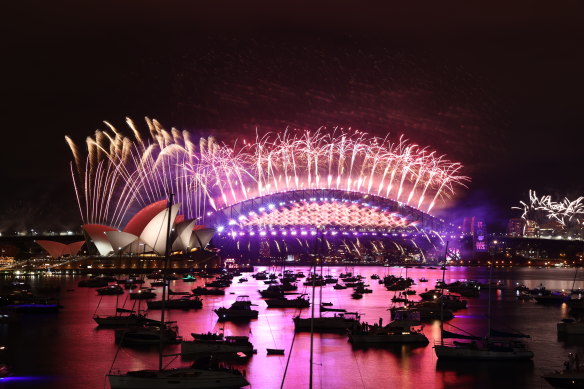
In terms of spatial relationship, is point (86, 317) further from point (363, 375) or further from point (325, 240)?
point (325, 240)

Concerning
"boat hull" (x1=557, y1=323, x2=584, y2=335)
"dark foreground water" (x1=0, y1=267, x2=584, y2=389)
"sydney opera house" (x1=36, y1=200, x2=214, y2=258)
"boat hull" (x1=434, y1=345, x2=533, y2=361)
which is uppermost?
"sydney opera house" (x1=36, y1=200, x2=214, y2=258)

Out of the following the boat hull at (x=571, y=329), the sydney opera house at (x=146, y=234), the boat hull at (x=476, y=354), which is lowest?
the boat hull at (x=476, y=354)

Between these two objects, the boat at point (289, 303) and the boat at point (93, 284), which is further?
the boat at point (93, 284)

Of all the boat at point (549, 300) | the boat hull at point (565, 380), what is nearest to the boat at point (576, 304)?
the boat at point (549, 300)

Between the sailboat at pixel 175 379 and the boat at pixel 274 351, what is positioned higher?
the sailboat at pixel 175 379

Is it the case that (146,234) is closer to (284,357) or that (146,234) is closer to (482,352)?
(284,357)

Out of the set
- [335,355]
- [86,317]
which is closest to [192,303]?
[86,317]

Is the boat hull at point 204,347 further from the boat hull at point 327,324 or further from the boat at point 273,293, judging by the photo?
the boat at point 273,293

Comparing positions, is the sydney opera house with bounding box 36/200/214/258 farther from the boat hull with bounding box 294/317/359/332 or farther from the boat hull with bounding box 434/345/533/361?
the boat hull with bounding box 434/345/533/361

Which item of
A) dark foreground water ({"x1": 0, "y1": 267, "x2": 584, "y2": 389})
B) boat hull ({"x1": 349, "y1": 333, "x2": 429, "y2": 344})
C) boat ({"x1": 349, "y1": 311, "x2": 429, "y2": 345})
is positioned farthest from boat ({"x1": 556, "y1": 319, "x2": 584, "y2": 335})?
boat hull ({"x1": 349, "y1": 333, "x2": 429, "y2": 344})
